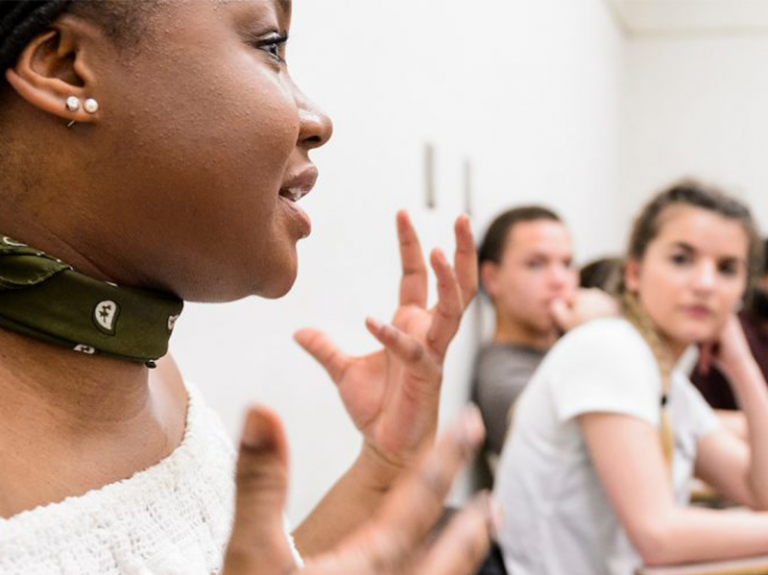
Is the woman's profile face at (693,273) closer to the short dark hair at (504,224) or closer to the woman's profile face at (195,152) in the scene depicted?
the short dark hair at (504,224)

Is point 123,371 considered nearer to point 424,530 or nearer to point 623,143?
point 424,530

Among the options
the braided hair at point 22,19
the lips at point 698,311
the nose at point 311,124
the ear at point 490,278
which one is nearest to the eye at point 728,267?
the lips at point 698,311

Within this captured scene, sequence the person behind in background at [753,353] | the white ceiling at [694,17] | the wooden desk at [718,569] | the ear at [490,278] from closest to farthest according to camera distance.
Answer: the wooden desk at [718,569] → the ear at [490,278] → the person behind in background at [753,353] → the white ceiling at [694,17]

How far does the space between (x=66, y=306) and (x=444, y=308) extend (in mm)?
410

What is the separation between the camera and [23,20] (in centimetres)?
68

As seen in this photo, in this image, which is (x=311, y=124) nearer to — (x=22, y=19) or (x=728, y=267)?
(x=22, y=19)

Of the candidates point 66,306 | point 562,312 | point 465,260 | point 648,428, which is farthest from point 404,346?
point 562,312

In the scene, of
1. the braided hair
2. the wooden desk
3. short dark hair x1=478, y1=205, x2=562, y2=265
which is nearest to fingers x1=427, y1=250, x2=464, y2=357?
the braided hair

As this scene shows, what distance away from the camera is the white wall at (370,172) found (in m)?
1.59

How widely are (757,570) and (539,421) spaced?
1.58ft

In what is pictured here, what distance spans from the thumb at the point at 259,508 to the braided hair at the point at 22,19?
323 millimetres

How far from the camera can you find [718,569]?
1.71m

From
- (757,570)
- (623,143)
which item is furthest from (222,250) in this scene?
(623,143)

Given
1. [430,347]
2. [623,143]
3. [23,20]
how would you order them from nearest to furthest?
[23,20] → [430,347] → [623,143]
